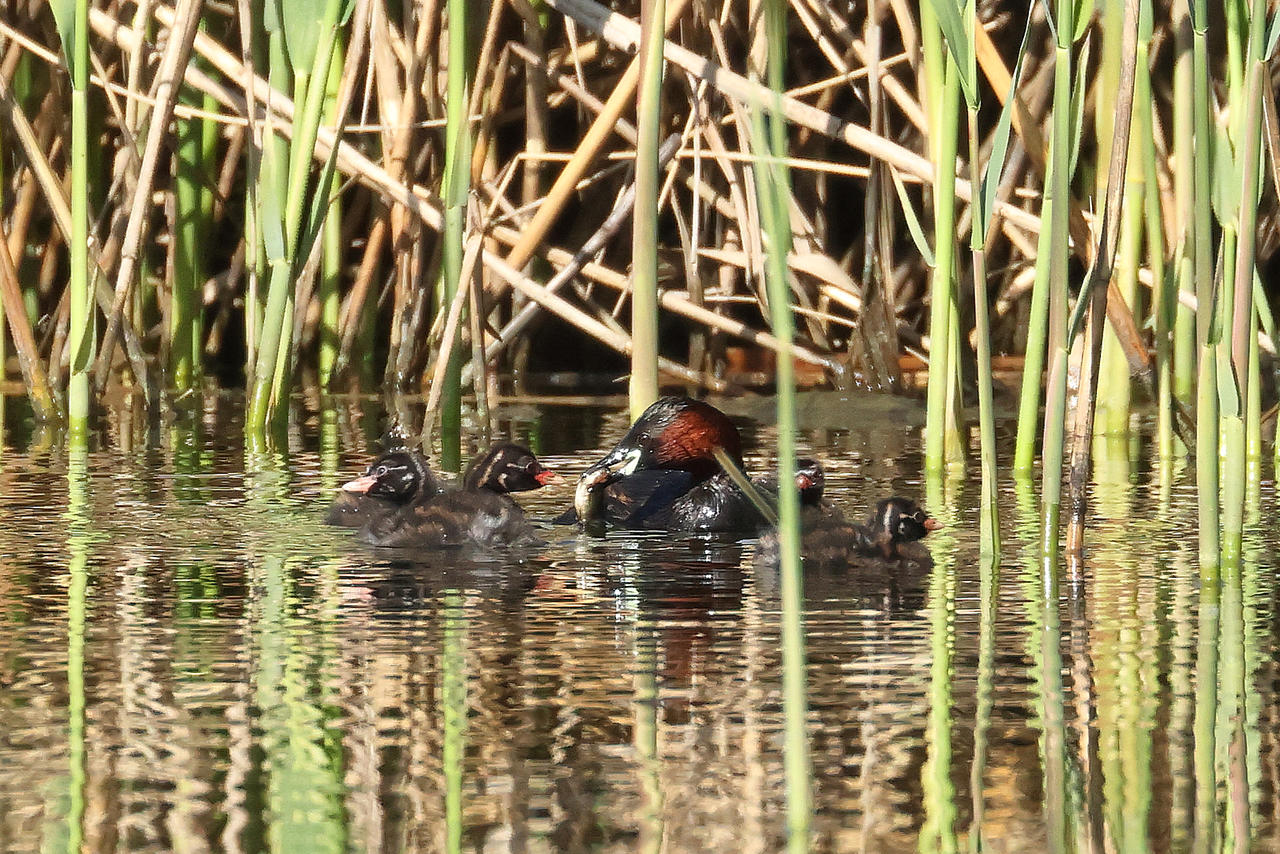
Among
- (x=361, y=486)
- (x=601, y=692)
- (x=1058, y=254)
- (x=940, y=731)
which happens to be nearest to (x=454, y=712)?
(x=601, y=692)

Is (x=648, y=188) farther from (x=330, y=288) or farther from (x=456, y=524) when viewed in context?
(x=330, y=288)

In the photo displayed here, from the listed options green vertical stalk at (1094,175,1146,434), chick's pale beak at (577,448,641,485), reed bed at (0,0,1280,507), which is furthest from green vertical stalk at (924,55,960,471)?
green vertical stalk at (1094,175,1146,434)

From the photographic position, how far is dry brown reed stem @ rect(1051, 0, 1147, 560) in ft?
11.8

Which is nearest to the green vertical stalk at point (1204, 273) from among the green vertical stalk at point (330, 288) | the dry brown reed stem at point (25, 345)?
the dry brown reed stem at point (25, 345)

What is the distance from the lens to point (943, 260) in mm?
4621

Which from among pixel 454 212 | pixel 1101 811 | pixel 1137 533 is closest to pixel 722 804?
pixel 1101 811

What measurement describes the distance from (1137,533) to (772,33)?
9.06 feet

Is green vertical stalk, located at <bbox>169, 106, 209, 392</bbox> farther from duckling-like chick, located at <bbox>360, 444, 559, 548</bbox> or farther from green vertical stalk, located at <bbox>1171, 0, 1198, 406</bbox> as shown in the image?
green vertical stalk, located at <bbox>1171, 0, 1198, 406</bbox>

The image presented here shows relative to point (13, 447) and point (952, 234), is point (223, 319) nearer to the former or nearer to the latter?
point (13, 447)

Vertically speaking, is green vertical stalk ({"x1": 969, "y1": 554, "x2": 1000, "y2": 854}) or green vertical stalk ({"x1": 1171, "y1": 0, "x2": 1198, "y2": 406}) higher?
green vertical stalk ({"x1": 1171, "y1": 0, "x2": 1198, "y2": 406})

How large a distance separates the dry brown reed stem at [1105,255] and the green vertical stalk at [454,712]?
1.09 metres

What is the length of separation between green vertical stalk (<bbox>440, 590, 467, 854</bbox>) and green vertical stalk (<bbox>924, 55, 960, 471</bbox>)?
1.47 meters

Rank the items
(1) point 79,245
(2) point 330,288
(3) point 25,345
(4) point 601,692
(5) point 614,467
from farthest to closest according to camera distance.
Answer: (2) point 330,288 → (3) point 25,345 → (1) point 79,245 → (5) point 614,467 → (4) point 601,692

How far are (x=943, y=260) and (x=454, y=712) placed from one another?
2.23m
